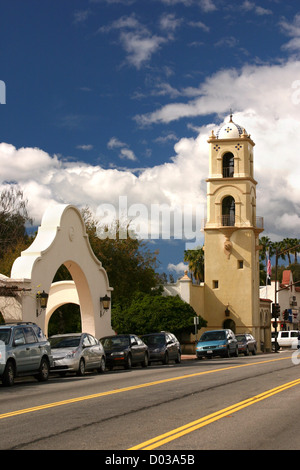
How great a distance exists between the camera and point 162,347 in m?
31.8

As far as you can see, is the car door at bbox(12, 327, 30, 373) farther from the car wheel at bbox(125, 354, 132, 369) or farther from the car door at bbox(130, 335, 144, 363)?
the car door at bbox(130, 335, 144, 363)

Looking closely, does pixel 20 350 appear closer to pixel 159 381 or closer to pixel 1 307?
pixel 159 381

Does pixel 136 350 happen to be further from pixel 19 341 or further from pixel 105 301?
pixel 19 341

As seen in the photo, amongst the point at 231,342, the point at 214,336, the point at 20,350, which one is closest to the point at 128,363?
the point at 20,350

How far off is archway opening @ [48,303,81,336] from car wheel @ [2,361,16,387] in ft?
79.4

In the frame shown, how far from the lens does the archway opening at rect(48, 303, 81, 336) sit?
43844 millimetres

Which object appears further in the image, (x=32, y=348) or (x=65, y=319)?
(x=65, y=319)

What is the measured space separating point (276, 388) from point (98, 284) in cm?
1546

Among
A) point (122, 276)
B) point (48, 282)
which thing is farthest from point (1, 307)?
point (122, 276)

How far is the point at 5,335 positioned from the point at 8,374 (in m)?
1.12

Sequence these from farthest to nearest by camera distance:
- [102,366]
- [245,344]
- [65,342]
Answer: [245,344] → [102,366] → [65,342]

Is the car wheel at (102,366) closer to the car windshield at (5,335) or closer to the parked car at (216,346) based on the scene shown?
the car windshield at (5,335)

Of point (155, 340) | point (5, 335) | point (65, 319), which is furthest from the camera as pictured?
point (65, 319)
